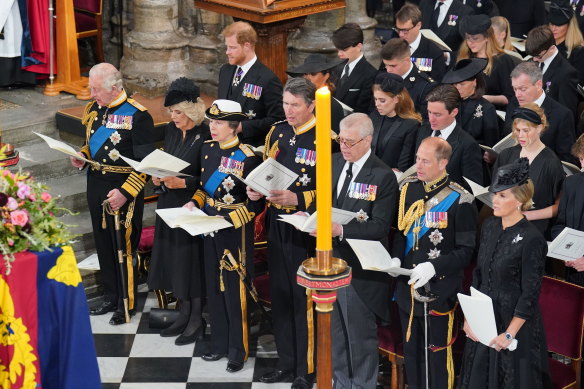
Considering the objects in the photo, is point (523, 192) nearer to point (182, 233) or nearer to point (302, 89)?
point (302, 89)

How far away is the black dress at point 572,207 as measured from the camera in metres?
6.16

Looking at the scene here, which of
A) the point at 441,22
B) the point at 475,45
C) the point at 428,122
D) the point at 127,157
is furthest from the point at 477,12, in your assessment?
the point at 127,157

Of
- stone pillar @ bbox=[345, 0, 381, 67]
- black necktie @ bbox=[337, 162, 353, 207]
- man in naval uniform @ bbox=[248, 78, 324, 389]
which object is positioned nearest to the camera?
black necktie @ bbox=[337, 162, 353, 207]

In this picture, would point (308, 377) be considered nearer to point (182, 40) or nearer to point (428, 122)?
point (428, 122)

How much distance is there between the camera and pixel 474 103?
7113mm

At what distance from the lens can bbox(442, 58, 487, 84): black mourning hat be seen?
23.1 ft

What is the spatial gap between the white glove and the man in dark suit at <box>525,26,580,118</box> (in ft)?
7.93

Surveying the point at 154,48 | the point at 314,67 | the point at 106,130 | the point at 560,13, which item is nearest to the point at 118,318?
the point at 106,130

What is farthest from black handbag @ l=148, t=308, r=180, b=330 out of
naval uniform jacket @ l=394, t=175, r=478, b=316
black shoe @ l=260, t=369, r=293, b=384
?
naval uniform jacket @ l=394, t=175, r=478, b=316

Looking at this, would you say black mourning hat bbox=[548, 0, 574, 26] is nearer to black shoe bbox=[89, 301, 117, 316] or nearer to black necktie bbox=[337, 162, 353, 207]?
black necktie bbox=[337, 162, 353, 207]

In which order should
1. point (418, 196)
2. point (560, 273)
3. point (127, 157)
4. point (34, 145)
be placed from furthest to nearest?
point (34, 145)
point (127, 157)
point (560, 273)
point (418, 196)

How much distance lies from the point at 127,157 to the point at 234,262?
1.12 meters

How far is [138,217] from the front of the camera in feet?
24.7

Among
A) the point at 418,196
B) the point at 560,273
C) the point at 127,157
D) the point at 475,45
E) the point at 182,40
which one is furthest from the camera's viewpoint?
the point at 182,40
